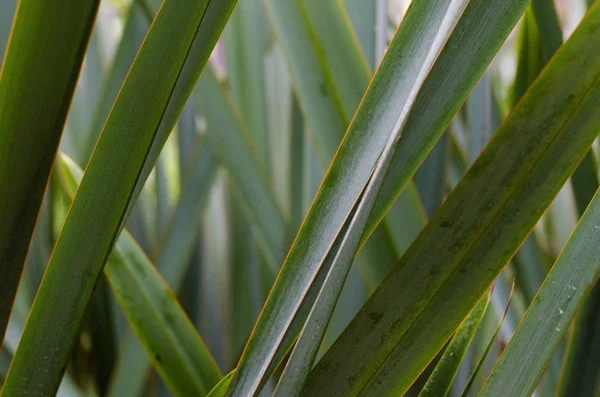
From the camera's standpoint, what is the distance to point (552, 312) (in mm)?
198

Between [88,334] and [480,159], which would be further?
[88,334]

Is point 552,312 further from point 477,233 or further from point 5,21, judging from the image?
point 5,21

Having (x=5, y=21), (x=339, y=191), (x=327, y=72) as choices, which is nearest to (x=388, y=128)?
(x=339, y=191)

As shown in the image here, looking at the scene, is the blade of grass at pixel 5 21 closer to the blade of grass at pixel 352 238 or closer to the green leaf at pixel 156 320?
the green leaf at pixel 156 320

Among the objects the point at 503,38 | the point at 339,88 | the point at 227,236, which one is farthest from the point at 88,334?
the point at 503,38

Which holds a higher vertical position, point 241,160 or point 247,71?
point 247,71

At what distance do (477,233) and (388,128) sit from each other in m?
0.06

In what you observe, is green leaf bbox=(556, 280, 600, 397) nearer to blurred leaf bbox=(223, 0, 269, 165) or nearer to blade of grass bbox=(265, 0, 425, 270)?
blade of grass bbox=(265, 0, 425, 270)

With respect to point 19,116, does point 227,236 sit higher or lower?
higher

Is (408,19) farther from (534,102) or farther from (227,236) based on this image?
(227,236)

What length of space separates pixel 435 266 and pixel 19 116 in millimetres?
145

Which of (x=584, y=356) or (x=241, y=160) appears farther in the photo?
(x=241, y=160)

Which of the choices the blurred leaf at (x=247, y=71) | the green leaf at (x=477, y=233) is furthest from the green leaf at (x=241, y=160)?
the green leaf at (x=477, y=233)

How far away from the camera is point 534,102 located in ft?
0.70
